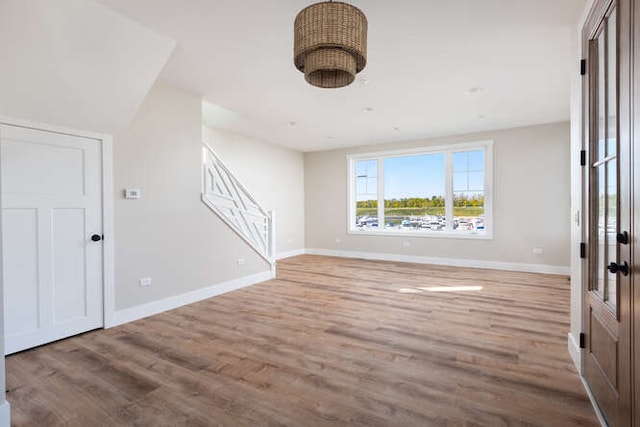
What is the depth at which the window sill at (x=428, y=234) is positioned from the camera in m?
6.48

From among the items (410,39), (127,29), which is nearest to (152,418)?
(127,29)

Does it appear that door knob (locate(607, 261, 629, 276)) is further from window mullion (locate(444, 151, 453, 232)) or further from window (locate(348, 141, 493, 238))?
window mullion (locate(444, 151, 453, 232))

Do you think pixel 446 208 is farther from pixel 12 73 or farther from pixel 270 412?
pixel 12 73

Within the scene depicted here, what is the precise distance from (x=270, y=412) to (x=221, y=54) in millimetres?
3233

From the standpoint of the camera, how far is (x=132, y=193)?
3572mm

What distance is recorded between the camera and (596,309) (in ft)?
6.47

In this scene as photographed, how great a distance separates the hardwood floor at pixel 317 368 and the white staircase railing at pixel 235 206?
4.24 feet

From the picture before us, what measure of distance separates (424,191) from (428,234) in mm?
982

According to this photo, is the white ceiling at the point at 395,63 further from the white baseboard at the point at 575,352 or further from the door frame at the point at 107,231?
the white baseboard at the point at 575,352

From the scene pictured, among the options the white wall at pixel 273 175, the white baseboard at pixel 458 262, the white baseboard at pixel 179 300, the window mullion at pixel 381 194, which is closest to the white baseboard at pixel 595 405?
the white baseboard at pixel 179 300

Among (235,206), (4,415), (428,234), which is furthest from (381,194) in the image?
(4,415)

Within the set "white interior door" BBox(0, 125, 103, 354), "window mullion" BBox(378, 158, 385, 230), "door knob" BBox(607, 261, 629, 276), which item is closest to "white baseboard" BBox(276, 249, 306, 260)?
"window mullion" BBox(378, 158, 385, 230)

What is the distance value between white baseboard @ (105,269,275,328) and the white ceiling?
271cm

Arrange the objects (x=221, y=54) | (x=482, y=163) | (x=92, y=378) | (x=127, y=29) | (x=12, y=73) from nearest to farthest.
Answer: (x=92, y=378) < (x=12, y=73) < (x=127, y=29) < (x=221, y=54) < (x=482, y=163)
